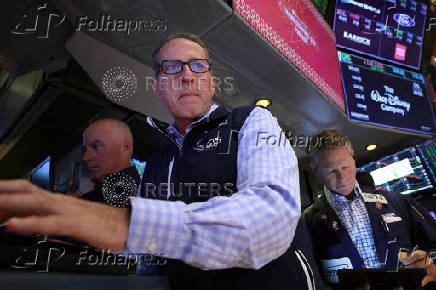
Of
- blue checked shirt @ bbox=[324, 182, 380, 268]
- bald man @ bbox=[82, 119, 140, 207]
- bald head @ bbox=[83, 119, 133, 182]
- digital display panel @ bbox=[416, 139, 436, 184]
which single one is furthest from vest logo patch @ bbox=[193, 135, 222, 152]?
digital display panel @ bbox=[416, 139, 436, 184]

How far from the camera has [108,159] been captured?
2.63m

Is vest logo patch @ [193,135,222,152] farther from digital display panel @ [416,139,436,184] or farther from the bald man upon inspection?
digital display panel @ [416,139,436,184]

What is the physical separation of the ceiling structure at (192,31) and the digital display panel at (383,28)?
1.33 meters

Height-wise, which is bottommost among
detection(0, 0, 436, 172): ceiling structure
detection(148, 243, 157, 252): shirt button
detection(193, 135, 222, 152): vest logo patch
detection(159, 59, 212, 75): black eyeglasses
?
detection(148, 243, 157, 252): shirt button

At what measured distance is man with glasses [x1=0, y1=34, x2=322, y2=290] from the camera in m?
0.51

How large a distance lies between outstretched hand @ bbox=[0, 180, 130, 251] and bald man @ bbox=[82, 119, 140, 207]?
1.89 m

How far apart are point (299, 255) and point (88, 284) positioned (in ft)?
1.99

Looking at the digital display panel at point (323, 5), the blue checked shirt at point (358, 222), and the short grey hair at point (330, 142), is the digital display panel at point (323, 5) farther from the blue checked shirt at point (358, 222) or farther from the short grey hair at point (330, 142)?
the blue checked shirt at point (358, 222)

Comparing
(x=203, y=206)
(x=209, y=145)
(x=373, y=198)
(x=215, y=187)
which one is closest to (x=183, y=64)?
(x=209, y=145)

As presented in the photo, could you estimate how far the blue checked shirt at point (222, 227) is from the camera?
0.57m

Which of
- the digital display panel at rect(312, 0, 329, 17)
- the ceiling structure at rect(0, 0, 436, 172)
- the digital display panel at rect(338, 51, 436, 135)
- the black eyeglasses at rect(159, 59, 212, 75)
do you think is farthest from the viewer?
the digital display panel at rect(312, 0, 329, 17)

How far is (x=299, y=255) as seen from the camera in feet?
3.05

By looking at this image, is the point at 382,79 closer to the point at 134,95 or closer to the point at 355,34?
the point at 355,34

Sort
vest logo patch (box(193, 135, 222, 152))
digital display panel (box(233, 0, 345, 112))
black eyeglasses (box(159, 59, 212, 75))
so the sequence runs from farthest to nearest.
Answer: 1. digital display panel (box(233, 0, 345, 112))
2. black eyeglasses (box(159, 59, 212, 75))
3. vest logo patch (box(193, 135, 222, 152))
